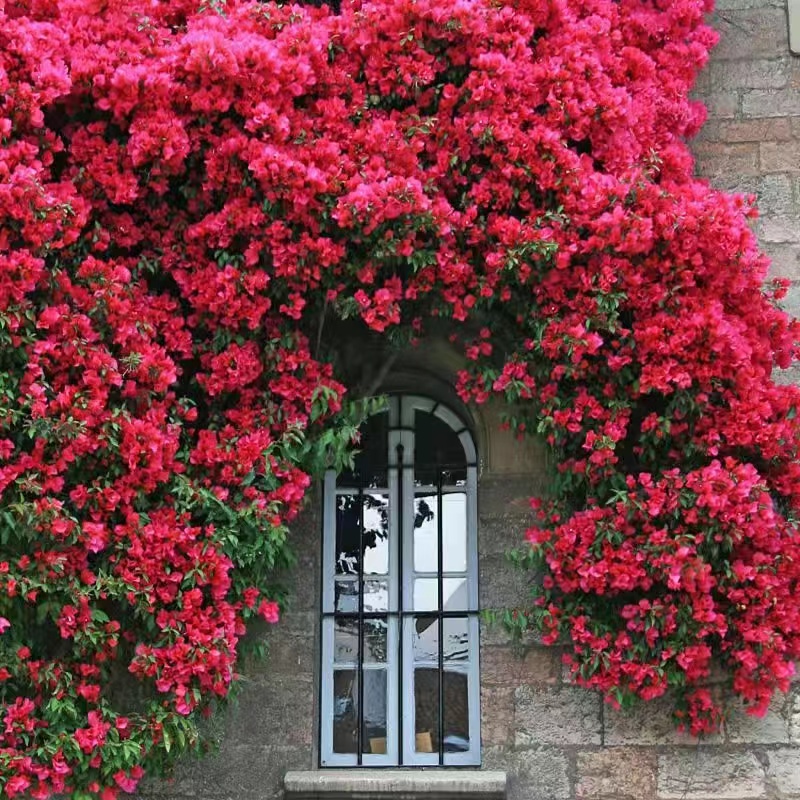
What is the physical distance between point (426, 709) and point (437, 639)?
273mm

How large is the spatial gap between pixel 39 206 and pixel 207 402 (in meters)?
0.92

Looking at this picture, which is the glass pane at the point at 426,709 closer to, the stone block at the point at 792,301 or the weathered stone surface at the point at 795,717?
the weathered stone surface at the point at 795,717

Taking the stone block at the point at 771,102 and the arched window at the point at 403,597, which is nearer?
the arched window at the point at 403,597

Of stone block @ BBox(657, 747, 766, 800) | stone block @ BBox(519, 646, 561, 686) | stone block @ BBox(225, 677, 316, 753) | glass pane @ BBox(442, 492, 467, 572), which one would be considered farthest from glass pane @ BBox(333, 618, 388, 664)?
stone block @ BBox(657, 747, 766, 800)

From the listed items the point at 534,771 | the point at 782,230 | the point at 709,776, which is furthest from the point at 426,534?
the point at 782,230

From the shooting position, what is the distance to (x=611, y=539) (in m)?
4.54

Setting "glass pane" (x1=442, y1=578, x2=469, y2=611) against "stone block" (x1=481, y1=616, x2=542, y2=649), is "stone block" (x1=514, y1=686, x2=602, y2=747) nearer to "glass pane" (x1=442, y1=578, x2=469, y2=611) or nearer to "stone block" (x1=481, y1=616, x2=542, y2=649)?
"stone block" (x1=481, y1=616, x2=542, y2=649)

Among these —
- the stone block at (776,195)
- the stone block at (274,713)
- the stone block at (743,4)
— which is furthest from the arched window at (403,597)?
the stone block at (743,4)

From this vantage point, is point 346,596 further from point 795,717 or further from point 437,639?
point 795,717

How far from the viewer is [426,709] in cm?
497

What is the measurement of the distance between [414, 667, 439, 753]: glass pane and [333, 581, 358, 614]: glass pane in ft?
1.19

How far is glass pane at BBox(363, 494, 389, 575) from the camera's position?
16.9ft

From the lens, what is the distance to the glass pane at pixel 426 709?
494cm

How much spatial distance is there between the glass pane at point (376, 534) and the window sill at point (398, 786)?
85 centimetres
